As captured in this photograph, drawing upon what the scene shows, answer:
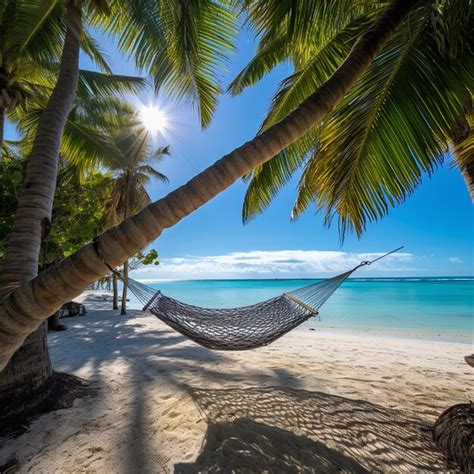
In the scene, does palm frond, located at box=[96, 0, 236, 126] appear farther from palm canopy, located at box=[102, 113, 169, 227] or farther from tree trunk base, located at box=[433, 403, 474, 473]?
palm canopy, located at box=[102, 113, 169, 227]

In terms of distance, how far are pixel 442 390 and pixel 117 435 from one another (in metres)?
2.44

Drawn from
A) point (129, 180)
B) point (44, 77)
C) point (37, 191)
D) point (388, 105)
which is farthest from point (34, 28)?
point (129, 180)

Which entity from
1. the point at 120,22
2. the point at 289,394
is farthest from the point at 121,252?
the point at 120,22

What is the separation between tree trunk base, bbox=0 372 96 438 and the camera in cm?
154

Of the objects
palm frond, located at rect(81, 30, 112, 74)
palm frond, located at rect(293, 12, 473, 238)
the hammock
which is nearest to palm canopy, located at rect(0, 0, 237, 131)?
palm frond, located at rect(81, 30, 112, 74)

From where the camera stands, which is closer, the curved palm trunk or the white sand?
the curved palm trunk

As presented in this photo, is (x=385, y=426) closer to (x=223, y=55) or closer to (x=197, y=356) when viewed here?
(x=197, y=356)

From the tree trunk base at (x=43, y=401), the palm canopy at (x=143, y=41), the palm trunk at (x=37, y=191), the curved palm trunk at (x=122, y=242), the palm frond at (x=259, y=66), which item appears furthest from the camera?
the palm frond at (x=259, y=66)

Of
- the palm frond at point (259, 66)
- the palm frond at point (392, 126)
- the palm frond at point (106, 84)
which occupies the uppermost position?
the palm frond at point (106, 84)

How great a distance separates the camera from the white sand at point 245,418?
1.26 metres

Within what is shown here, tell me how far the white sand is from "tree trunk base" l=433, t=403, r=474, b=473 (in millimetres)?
70

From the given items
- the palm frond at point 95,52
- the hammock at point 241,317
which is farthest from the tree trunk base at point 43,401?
the palm frond at point 95,52

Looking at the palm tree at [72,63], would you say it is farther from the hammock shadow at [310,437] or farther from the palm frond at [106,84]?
the hammock shadow at [310,437]

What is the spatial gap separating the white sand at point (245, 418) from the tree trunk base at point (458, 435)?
70 millimetres
